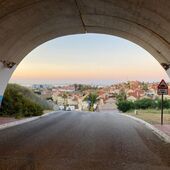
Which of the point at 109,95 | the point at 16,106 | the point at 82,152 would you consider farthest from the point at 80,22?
the point at 109,95

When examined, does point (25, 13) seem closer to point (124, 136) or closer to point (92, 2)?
point (92, 2)

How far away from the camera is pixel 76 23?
2302 centimetres

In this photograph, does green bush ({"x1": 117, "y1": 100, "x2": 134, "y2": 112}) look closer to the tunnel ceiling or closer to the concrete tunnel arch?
the concrete tunnel arch

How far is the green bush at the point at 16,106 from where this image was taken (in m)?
34.5

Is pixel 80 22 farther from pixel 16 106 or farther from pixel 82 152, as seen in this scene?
pixel 16 106

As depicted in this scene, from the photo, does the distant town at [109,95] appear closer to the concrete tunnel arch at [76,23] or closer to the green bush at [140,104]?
the green bush at [140,104]

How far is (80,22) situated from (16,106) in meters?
14.0

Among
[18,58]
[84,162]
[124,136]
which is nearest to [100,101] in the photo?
[18,58]

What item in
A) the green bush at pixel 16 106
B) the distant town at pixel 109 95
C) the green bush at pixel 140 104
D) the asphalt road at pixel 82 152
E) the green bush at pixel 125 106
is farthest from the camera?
the distant town at pixel 109 95

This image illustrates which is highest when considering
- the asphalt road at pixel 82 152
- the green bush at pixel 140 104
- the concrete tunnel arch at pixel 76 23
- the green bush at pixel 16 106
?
the concrete tunnel arch at pixel 76 23

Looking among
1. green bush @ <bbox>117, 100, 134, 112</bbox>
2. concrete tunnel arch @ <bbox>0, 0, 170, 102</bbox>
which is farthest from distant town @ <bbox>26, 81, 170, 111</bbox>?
concrete tunnel arch @ <bbox>0, 0, 170, 102</bbox>

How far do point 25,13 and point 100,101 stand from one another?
80135 mm

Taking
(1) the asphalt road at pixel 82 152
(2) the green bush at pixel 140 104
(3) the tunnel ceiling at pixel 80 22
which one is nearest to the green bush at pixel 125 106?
(2) the green bush at pixel 140 104

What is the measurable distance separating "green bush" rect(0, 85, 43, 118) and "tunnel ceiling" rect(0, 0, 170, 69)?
775 centimetres
